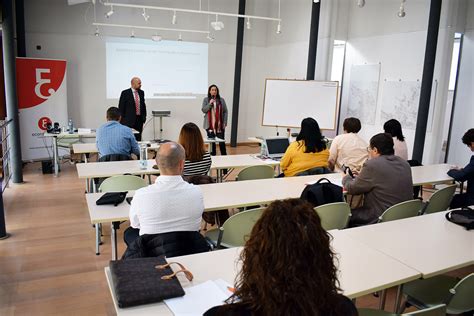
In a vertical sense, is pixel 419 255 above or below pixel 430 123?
below

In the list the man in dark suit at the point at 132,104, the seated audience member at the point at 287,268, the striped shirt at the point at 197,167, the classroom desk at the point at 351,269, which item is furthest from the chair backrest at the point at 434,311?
the man in dark suit at the point at 132,104

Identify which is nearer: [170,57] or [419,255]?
[419,255]

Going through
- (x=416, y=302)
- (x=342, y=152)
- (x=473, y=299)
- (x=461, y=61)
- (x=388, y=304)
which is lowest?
(x=388, y=304)

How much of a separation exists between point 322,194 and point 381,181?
0.50 m

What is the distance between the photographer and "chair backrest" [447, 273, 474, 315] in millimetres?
1902

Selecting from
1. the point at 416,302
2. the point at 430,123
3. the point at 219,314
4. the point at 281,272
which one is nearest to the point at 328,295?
the point at 281,272

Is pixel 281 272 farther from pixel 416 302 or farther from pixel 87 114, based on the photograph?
pixel 87 114

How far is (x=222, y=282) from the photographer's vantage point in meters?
1.88

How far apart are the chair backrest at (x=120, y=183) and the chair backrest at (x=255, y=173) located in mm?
1202

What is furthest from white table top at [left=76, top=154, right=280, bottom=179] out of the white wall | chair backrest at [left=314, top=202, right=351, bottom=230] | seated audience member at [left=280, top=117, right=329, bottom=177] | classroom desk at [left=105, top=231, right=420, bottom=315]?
the white wall

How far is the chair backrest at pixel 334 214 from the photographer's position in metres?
2.94

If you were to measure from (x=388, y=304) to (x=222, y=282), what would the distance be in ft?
6.17

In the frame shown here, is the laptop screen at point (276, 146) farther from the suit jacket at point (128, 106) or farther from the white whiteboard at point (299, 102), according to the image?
the suit jacket at point (128, 106)

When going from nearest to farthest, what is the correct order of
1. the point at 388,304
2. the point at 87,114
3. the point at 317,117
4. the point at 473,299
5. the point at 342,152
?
the point at 473,299
the point at 388,304
the point at 342,152
the point at 317,117
the point at 87,114
